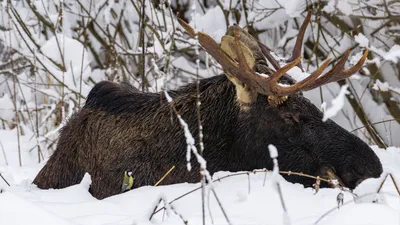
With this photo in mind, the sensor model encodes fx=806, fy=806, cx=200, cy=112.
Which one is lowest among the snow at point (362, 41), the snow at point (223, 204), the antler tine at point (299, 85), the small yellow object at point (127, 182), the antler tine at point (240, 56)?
the snow at point (223, 204)

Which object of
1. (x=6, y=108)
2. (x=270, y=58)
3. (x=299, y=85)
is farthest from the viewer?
(x=6, y=108)

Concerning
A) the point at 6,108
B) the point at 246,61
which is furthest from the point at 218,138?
the point at 6,108

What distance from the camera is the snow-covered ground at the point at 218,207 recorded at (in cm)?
267

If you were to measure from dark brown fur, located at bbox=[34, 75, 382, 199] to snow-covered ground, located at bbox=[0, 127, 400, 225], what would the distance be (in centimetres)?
28

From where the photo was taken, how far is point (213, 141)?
13.8 feet

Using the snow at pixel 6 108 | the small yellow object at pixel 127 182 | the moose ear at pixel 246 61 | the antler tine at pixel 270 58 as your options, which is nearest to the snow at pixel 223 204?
the small yellow object at pixel 127 182

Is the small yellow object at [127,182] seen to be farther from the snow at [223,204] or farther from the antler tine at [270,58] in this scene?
the antler tine at [270,58]

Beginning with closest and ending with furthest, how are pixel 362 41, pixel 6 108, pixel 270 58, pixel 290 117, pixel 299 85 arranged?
1. pixel 299 85
2. pixel 290 117
3. pixel 270 58
4. pixel 362 41
5. pixel 6 108

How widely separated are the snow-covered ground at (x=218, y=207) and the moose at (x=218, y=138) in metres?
0.28

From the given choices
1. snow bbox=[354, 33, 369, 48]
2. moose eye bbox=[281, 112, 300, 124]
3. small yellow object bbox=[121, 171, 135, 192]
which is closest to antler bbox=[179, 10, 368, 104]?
moose eye bbox=[281, 112, 300, 124]

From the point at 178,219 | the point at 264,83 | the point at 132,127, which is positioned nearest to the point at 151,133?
the point at 132,127

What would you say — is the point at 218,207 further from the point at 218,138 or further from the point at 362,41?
the point at 362,41

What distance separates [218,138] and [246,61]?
0.50 metres

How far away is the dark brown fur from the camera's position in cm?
414
